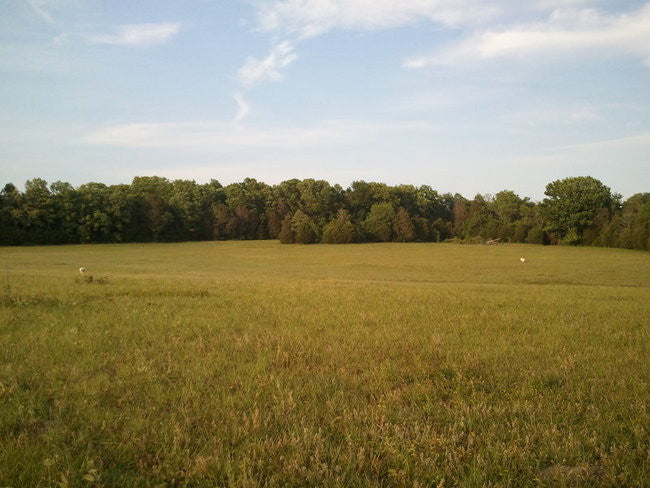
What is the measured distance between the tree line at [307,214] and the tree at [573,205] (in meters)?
0.20

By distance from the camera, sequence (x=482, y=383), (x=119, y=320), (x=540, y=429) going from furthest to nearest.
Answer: (x=119, y=320)
(x=482, y=383)
(x=540, y=429)

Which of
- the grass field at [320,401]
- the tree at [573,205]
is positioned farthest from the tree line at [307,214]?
the grass field at [320,401]

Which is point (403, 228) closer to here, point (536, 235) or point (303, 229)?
point (303, 229)

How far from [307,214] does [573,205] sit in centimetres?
5602

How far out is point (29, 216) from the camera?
76.6m

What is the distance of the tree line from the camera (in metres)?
79.4

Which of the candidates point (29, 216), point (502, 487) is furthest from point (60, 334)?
point (29, 216)

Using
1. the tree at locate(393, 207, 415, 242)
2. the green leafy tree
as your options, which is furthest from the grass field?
the tree at locate(393, 207, 415, 242)

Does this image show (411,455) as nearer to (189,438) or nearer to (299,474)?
(299,474)

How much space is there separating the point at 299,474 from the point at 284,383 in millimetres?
2234

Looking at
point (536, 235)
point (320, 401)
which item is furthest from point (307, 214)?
point (320, 401)

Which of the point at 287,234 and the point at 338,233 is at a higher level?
the point at 338,233

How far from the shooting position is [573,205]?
8662 cm

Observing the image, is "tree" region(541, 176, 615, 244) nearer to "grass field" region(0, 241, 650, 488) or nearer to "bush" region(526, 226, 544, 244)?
"bush" region(526, 226, 544, 244)
